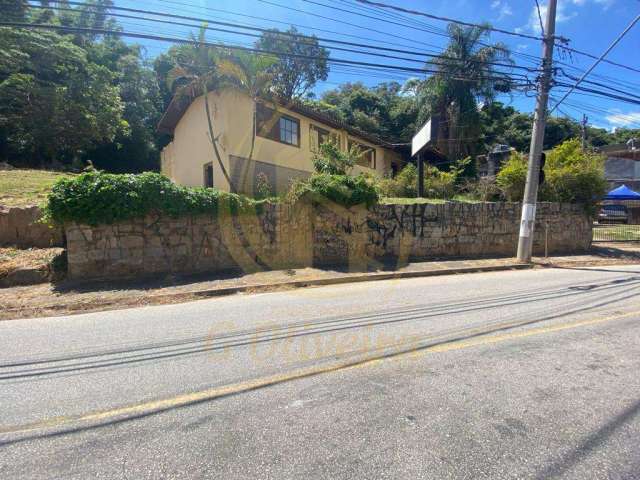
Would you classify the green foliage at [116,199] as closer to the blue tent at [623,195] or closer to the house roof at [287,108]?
the house roof at [287,108]

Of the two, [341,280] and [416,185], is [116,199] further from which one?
[416,185]

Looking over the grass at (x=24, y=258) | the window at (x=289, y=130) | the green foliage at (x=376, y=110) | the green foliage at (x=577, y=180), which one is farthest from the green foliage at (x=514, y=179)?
the green foliage at (x=376, y=110)

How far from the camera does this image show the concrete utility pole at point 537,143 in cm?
1109

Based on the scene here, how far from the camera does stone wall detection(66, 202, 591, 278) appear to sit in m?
9.20

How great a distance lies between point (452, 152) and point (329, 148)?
1758cm

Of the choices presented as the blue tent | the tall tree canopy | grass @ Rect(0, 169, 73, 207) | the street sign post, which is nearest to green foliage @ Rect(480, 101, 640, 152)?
the tall tree canopy

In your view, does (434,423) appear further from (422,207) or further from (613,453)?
(422,207)

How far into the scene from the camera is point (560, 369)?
360cm

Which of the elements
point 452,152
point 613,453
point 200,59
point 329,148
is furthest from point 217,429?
point 452,152

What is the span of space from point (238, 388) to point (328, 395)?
33.8 inches

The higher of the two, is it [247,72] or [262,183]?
[247,72]

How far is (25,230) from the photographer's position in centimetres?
988

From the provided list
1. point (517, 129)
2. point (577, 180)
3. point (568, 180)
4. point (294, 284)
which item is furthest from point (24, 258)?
point (517, 129)

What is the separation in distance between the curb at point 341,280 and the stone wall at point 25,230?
4.84 meters
